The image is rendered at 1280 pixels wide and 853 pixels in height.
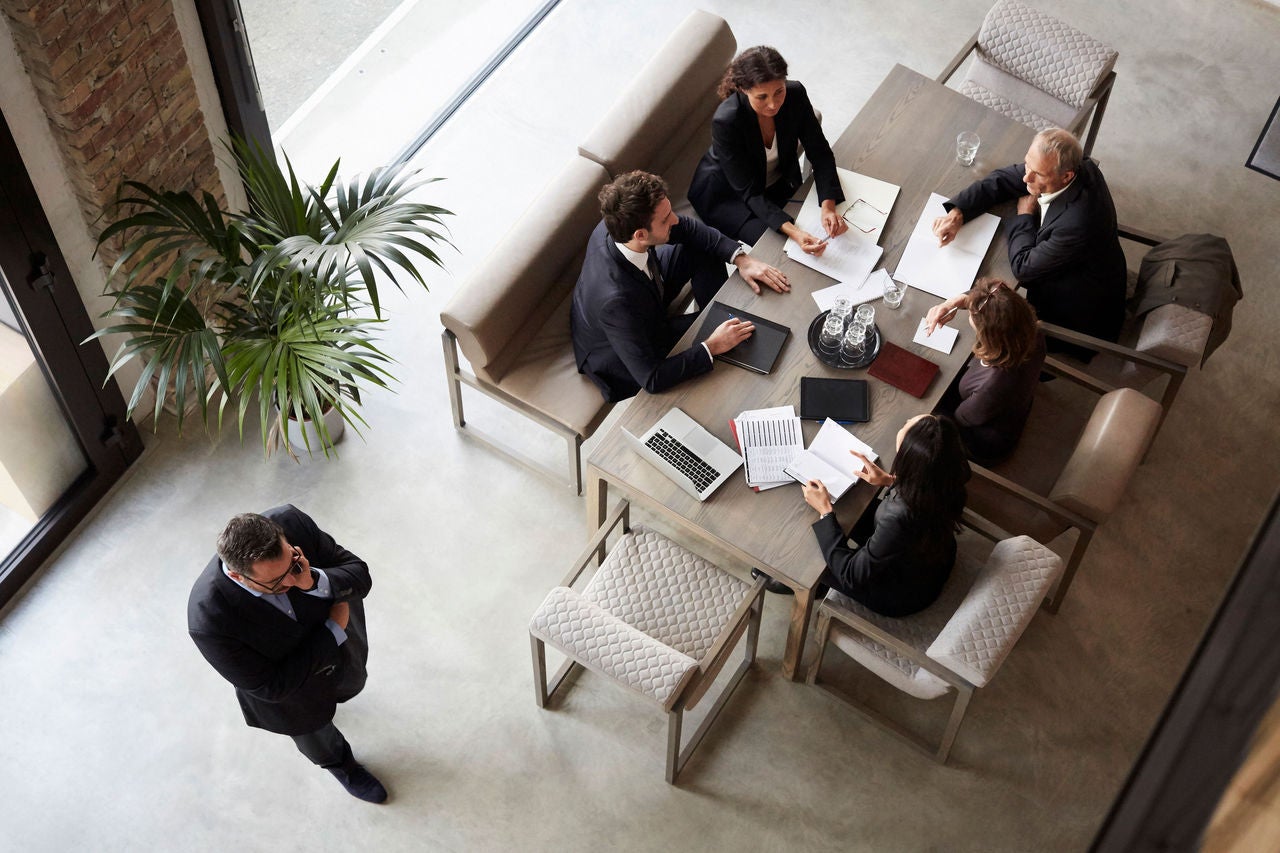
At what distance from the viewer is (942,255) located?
440cm

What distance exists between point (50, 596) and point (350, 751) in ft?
4.74

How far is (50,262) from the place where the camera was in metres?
3.97

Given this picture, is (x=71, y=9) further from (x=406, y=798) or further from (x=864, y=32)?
(x=864, y=32)

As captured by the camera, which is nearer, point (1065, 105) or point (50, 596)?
point (50, 596)

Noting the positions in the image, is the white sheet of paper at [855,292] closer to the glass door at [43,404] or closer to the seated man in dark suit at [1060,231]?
the seated man in dark suit at [1060,231]

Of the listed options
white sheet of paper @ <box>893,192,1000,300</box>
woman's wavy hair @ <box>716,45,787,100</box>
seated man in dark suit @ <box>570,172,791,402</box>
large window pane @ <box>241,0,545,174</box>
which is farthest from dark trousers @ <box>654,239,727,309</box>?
large window pane @ <box>241,0,545,174</box>

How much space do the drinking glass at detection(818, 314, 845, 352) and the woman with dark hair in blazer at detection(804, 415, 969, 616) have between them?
0.40 metres

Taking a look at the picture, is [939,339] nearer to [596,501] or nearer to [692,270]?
[692,270]

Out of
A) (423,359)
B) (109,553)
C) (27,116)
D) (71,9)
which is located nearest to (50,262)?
(27,116)

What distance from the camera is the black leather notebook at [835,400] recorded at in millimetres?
4008

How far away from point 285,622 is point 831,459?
1.81 m

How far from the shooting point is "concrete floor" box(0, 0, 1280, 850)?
4113 mm

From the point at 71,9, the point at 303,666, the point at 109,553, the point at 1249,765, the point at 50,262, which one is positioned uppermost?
the point at 1249,765

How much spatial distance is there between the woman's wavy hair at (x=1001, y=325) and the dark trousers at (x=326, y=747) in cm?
250
